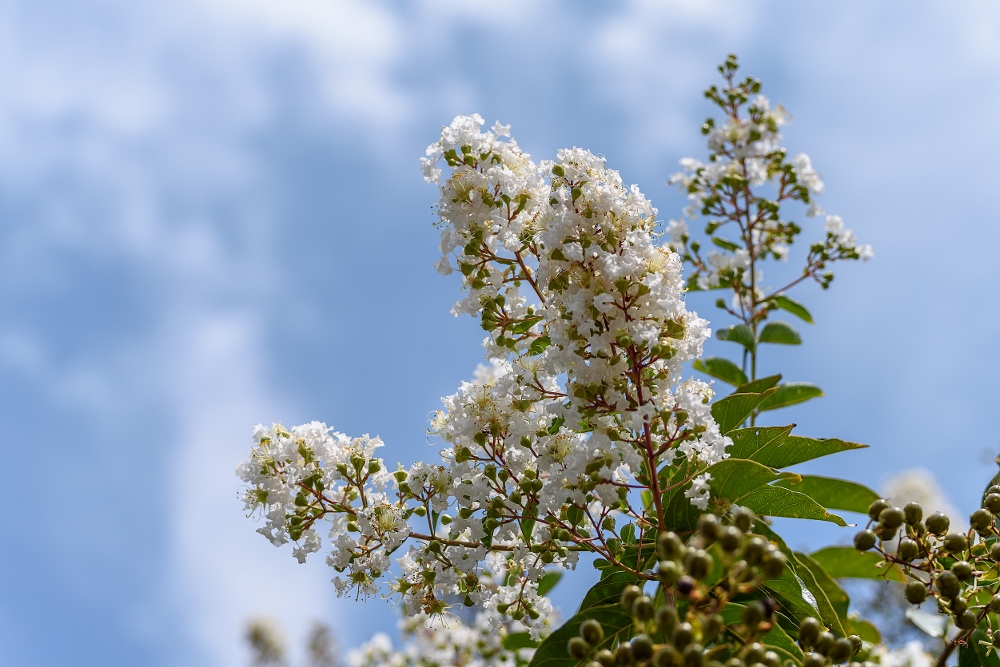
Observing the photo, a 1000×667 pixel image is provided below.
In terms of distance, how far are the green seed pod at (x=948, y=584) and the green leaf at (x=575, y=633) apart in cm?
63

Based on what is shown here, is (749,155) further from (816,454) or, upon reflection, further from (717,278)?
(816,454)

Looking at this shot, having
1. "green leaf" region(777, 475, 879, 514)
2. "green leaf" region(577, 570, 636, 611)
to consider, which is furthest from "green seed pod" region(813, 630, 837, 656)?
"green leaf" region(777, 475, 879, 514)

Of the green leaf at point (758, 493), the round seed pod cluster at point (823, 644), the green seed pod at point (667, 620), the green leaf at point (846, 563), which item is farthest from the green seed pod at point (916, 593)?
the green leaf at point (846, 563)

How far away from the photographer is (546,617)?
8.37 feet

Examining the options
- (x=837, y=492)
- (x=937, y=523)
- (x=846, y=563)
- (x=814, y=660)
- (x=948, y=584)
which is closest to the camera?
(x=814, y=660)

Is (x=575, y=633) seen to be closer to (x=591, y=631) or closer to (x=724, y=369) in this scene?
(x=591, y=631)

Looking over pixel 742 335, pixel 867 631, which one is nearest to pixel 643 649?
pixel 867 631

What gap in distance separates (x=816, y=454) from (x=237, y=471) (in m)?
1.63

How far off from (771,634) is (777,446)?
0.51 metres

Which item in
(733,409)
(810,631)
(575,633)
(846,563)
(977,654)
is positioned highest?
(733,409)

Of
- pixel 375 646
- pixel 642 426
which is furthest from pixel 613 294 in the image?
pixel 375 646

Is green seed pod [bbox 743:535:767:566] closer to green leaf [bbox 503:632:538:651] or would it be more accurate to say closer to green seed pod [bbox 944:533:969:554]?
green seed pod [bbox 944:533:969:554]

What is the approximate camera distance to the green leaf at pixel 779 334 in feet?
11.1

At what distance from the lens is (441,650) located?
17.3 ft
